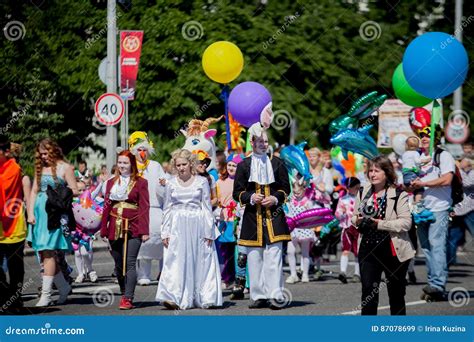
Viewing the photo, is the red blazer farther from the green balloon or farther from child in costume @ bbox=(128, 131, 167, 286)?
the green balloon

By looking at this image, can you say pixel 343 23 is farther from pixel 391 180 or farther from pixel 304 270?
pixel 391 180

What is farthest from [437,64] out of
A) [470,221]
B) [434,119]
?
[470,221]

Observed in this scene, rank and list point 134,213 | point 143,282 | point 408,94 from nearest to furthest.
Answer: point 134,213 → point 143,282 → point 408,94

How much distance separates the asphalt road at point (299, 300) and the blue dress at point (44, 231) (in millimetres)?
678

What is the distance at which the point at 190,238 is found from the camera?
13.6 meters

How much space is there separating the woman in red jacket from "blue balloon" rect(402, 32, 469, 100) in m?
3.53

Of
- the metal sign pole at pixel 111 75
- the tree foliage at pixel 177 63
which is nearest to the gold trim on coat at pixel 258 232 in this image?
the metal sign pole at pixel 111 75

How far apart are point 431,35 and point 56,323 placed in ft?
23.6

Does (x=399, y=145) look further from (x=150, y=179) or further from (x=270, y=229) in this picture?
(x=270, y=229)

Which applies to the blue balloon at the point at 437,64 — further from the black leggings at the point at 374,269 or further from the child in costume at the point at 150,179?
the black leggings at the point at 374,269

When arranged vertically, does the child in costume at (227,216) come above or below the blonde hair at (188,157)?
below

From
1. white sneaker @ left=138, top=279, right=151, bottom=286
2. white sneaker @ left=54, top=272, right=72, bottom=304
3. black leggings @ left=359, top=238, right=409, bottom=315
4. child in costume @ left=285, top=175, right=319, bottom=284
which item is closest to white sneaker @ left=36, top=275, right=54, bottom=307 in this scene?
white sneaker @ left=54, top=272, right=72, bottom=304

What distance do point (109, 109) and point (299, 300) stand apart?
759 centimetres

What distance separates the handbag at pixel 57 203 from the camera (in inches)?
521
